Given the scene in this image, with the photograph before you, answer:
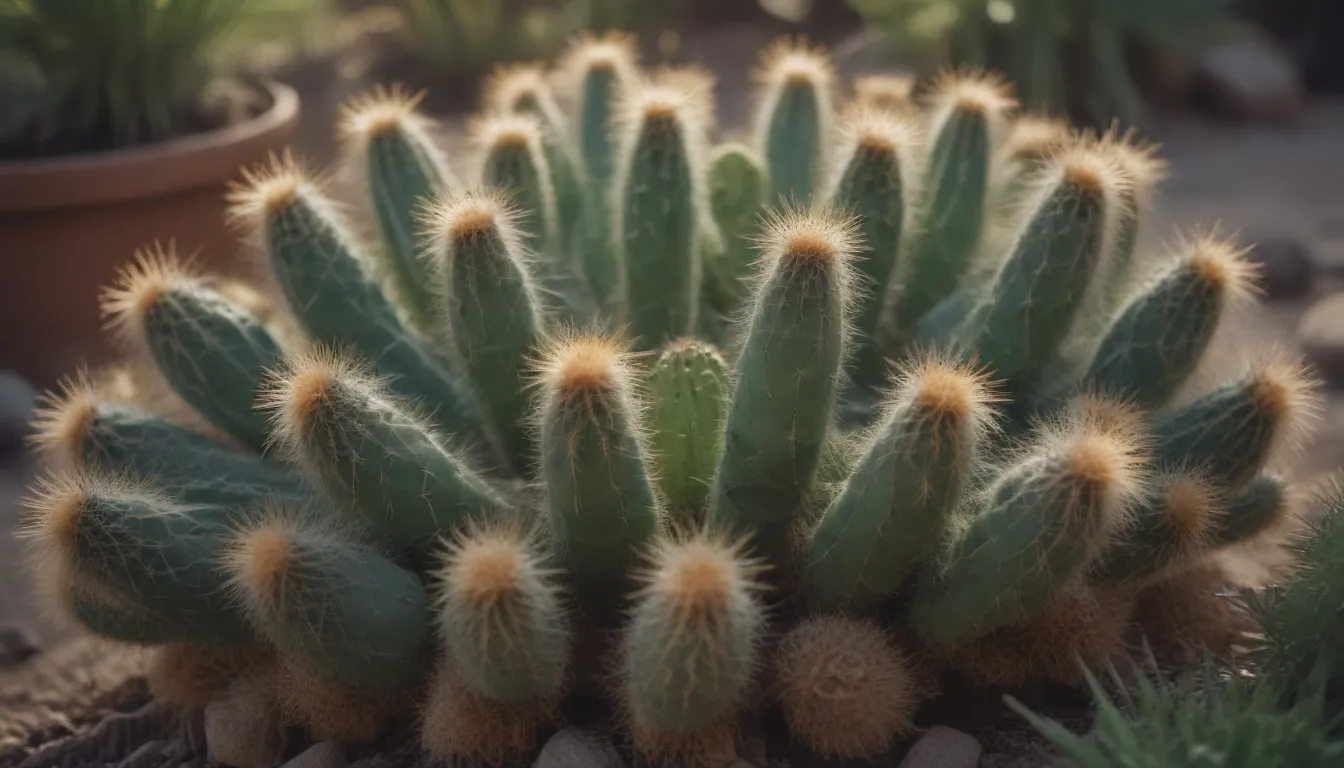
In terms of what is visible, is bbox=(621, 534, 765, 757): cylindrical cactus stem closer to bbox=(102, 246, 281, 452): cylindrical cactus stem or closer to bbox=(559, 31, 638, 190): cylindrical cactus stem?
bbox=(102, 246, 281, 452): cylindrical cactus stem

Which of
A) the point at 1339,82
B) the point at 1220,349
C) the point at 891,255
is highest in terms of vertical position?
the point at 891,255

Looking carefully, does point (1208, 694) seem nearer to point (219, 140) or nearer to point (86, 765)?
point (86, 765)

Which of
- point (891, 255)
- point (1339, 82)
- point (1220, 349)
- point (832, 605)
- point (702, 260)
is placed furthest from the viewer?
point (1339, 82)

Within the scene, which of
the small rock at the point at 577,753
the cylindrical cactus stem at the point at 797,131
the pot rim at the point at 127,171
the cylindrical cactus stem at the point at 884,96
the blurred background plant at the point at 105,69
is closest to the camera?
the small rock at the point at 577,753

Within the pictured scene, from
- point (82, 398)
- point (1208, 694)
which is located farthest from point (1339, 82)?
point (82, 398)

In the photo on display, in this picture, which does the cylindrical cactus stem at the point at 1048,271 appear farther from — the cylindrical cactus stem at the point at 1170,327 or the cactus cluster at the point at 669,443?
the cylindrical cactus stem at the point at 1170,327

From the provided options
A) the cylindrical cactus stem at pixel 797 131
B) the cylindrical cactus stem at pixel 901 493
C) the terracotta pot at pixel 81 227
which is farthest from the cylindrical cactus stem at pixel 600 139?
the terracotta pot at pixel 81 227

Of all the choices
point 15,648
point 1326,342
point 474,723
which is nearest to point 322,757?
point 474,723

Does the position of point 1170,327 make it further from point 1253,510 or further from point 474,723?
point 474,723
